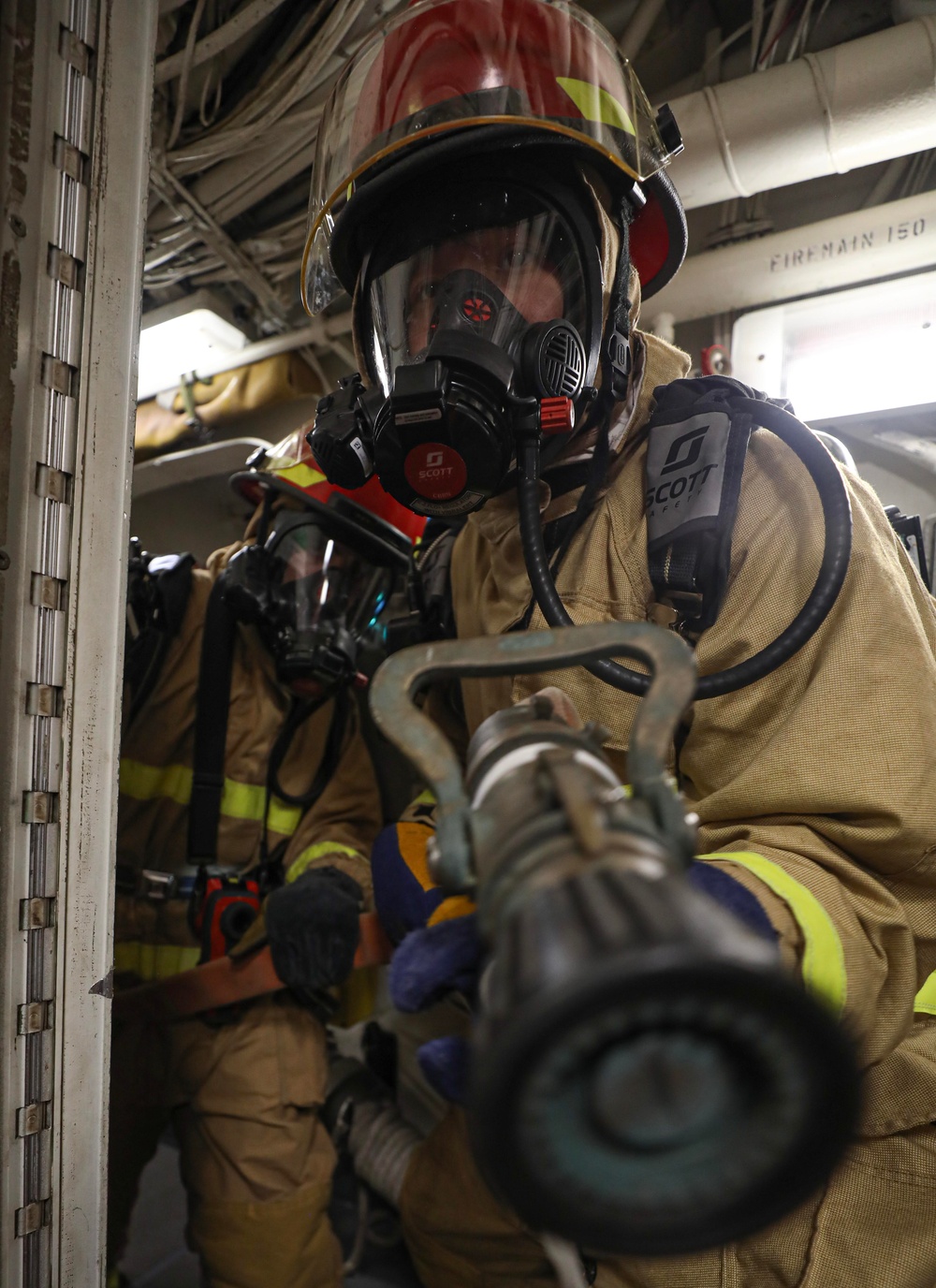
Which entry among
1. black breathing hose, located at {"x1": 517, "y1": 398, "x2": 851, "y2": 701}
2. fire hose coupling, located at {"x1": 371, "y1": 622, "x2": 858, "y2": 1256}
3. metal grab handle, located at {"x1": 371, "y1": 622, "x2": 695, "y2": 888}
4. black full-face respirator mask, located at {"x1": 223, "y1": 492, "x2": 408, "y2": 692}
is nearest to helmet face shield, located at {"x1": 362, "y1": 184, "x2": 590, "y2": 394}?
black breathing hose, located at {"x1": 517, "y1": 398, "x2": 851, "y2": 701}

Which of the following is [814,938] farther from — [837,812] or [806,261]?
[806,261]

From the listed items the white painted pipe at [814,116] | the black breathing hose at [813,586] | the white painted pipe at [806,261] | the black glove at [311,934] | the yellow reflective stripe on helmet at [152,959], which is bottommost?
the yellow reflective stripe on helmet at [152,959]

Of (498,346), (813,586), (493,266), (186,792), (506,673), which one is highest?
(493,266)

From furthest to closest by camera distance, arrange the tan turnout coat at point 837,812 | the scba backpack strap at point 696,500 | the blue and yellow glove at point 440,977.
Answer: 1. the scba backpack strap at point 696,500
2. the tan turnout coat at point 837,812
3. the blue and yellow glove at point 440,977

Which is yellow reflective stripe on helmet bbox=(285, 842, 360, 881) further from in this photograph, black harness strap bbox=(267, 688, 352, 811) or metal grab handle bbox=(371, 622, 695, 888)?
metal grab handle bbox=(371, 622, 695, 888)

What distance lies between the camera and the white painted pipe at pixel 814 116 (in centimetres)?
170

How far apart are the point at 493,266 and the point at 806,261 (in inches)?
51.3

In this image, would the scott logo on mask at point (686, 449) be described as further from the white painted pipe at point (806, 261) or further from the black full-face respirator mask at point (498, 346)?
Result: the white painted pipe at point (806, 261)

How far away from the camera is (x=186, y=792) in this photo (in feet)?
6.98

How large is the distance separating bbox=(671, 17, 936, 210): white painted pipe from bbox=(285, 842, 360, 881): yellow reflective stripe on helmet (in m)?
1.98

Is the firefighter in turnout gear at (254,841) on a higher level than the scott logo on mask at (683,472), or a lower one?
lower

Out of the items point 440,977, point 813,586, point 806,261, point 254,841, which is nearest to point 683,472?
point 813,586

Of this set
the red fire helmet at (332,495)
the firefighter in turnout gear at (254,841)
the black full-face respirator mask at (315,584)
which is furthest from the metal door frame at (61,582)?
the red fire helmet at (332,495)

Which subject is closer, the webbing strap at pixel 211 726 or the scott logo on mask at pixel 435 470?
the scott logo on mask at pixel 435 470
